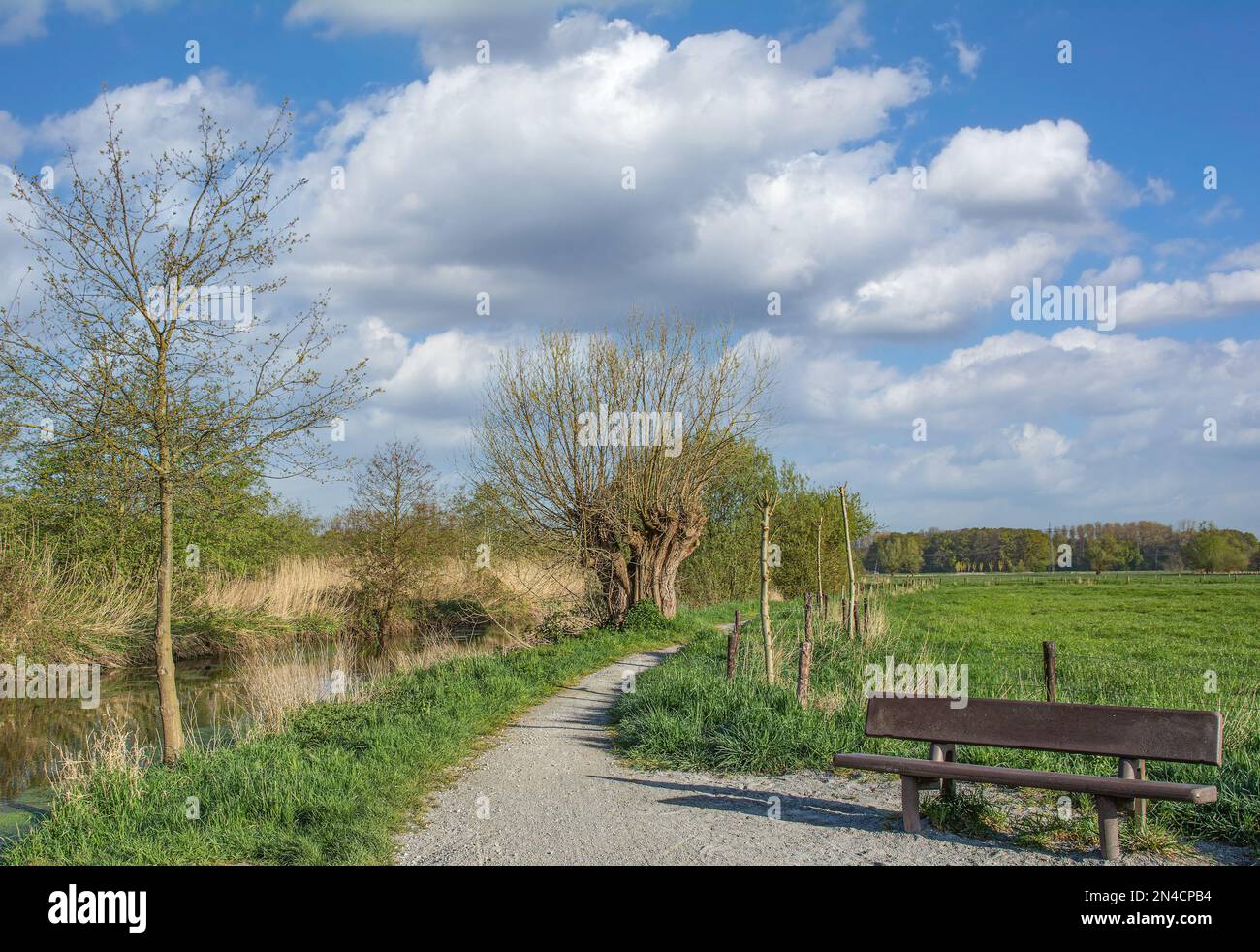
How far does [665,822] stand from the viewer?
653 cm

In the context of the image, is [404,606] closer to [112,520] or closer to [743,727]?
[112,520]

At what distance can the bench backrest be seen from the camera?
5.55m

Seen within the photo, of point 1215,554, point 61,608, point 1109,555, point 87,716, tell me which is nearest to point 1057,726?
point 87,716

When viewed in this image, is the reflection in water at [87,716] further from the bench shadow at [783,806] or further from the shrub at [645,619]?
the shrub at [645,619]

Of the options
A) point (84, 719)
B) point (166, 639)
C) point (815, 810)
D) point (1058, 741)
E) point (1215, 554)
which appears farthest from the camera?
point (1215, 554)

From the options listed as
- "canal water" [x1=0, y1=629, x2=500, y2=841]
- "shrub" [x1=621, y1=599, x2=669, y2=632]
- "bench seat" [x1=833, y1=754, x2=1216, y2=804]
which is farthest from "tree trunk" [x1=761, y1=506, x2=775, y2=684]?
"shrub" [x1=621, y1=599, x2=669, y2=632]

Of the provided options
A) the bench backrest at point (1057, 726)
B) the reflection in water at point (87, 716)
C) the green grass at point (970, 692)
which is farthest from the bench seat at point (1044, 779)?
the reflection in water at point (87, 716)

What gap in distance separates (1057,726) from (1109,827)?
2.64 ft

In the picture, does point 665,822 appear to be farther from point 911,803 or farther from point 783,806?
point 911,803

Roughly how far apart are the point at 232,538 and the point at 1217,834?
2548cm

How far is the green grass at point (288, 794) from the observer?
19.2ft

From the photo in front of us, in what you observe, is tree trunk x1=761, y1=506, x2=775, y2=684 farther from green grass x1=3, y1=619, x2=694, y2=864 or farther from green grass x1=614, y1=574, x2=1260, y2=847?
green grass x1=3, y1=619, x2=694, y2=864

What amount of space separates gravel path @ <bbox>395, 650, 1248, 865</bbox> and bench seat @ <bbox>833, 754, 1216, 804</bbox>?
43cm
